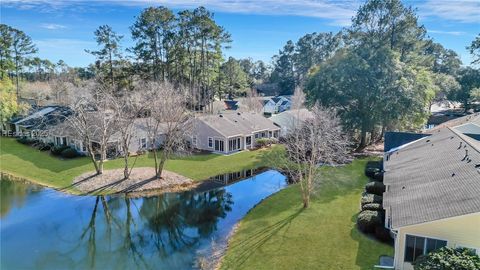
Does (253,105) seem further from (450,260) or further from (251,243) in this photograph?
(450,260)

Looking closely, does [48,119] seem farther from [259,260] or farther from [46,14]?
[259,260]

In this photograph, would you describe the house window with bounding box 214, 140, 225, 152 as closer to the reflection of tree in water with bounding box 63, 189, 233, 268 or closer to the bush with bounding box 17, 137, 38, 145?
the reflection of tree in water with bounding box 63, 189, 233, 268

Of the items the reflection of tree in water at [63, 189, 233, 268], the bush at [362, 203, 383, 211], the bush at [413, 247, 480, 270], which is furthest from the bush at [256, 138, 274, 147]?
the bush at [413, 247, 480, 270]

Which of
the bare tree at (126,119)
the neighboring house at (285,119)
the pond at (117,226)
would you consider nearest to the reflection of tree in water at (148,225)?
the pond at (117,226)

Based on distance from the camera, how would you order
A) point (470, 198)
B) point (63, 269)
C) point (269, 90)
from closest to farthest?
1. point (470, 198)
2. point (63, 269)
3. point (269, 90)

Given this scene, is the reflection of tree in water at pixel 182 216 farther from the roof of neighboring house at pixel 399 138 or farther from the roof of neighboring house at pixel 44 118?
the roof of neighboring house at pixel 44 118

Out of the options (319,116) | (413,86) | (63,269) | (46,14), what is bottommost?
(63,269)

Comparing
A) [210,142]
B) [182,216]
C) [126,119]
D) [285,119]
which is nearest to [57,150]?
[126,119]

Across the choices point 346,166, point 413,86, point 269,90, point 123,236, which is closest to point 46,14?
point 123,236
